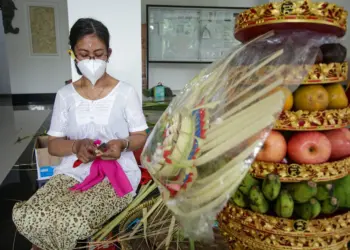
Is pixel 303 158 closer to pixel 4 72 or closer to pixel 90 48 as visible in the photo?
pixel 90 48

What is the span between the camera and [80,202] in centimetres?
93

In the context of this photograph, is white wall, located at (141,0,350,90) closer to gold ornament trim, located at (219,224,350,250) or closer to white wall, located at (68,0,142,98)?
white wall, located at (68,0,142,98)

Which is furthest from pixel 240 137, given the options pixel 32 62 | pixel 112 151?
pixel 32 62

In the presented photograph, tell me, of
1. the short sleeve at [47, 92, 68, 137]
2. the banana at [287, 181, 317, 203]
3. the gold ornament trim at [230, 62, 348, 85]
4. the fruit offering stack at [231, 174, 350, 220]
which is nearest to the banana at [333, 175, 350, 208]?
the fruit offering stack at [231, 174, 350, 220]

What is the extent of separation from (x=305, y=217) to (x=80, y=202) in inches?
27.6

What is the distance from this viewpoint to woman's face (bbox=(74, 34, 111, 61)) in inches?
41.0

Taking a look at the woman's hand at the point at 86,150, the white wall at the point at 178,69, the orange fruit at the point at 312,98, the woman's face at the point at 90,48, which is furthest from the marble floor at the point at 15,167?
the white wall at the point at 178,69

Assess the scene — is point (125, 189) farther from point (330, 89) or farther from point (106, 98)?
point (330, 89)

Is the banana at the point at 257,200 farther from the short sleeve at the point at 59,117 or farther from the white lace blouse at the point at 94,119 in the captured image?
the short sleeve at the point at 59,117

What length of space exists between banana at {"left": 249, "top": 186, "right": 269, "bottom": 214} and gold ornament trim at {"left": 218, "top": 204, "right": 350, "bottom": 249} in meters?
0.01

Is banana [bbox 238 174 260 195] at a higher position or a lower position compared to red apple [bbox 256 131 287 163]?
lower

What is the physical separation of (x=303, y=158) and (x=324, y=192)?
0.09 metres

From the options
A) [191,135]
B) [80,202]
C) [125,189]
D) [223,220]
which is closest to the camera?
[191,135]

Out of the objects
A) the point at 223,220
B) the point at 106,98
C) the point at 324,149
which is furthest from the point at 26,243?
the point at 324,149
